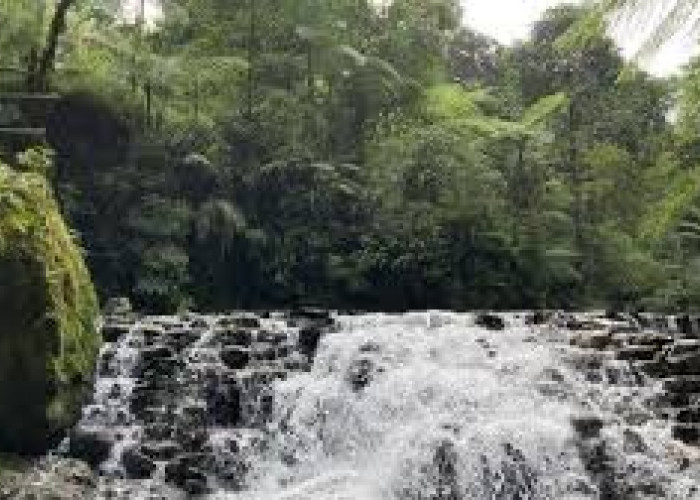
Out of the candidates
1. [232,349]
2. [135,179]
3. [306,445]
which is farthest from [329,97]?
[306,445]

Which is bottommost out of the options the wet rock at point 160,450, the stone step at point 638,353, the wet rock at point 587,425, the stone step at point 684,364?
the wet rock at point 160,450

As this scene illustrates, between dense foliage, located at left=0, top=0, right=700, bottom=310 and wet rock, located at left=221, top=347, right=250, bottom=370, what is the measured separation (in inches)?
251

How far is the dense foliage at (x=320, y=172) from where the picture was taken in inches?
790

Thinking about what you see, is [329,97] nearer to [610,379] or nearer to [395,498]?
[610,379]

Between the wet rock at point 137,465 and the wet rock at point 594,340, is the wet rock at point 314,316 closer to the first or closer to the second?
the wet rock at point 594,340

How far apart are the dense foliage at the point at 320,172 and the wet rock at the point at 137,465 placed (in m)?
8.41

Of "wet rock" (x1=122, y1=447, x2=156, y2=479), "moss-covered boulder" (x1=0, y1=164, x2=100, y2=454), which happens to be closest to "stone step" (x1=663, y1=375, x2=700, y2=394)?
"wet rock" (x1=122, y1=447, x2=156, y2=479)

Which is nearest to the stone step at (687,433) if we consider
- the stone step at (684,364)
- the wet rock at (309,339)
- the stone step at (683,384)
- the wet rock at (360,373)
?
the stone step at (683,384)

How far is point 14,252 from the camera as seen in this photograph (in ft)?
34.4

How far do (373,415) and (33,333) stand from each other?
322cm

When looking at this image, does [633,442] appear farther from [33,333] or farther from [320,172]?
[320,172]

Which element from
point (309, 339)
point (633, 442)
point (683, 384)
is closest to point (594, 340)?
point (683, 384)

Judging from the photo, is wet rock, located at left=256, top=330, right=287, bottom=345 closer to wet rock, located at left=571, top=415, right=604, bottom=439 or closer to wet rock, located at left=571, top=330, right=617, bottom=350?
wet rock, located at left=571, top=330, right=617, bottom=350

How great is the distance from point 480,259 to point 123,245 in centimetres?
628
